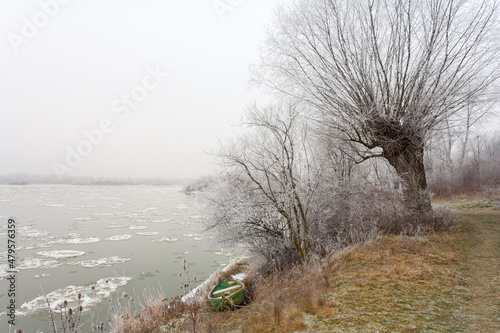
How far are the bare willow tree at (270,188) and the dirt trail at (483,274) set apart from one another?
397cm

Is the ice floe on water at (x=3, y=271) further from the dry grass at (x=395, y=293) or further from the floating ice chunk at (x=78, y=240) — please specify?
the dry grass at (x=395, y=293)

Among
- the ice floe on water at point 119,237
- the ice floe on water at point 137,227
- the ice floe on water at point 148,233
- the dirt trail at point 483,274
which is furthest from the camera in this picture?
the ice floe on water at point 137,227

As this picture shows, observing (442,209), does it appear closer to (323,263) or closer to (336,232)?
(336,232)

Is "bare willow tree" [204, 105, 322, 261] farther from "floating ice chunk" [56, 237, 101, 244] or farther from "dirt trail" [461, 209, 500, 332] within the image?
"floating ice chunk" [56, 237, 101, 244]

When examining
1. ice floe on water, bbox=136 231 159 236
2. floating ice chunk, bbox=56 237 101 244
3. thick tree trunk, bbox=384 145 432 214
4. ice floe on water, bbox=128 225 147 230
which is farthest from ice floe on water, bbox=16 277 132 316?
ice floe on water, bbox=128 225 147 230

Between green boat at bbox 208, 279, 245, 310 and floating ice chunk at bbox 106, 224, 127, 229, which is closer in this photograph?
green boat at bbox 208, 279, 245, 310

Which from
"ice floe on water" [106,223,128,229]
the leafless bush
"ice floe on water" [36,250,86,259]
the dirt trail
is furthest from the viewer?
"ice floe on water" [106,223,128,229]

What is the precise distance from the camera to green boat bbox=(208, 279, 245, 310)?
21.0 ft

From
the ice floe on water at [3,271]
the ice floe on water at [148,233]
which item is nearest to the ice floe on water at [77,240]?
the ice floe on water at [148,233]

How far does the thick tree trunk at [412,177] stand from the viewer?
24.9ft

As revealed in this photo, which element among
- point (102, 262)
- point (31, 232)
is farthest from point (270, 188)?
→ point (31, 232)

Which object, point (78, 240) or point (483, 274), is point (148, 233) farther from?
point (483, 274)

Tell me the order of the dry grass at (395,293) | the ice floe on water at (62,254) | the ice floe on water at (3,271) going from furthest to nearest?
the ice floe on water at (62,254) → the ice floe on water at (3,271) → the dry grass at (395,293)

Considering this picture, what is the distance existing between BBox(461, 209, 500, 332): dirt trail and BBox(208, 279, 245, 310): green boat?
4.61 metres
